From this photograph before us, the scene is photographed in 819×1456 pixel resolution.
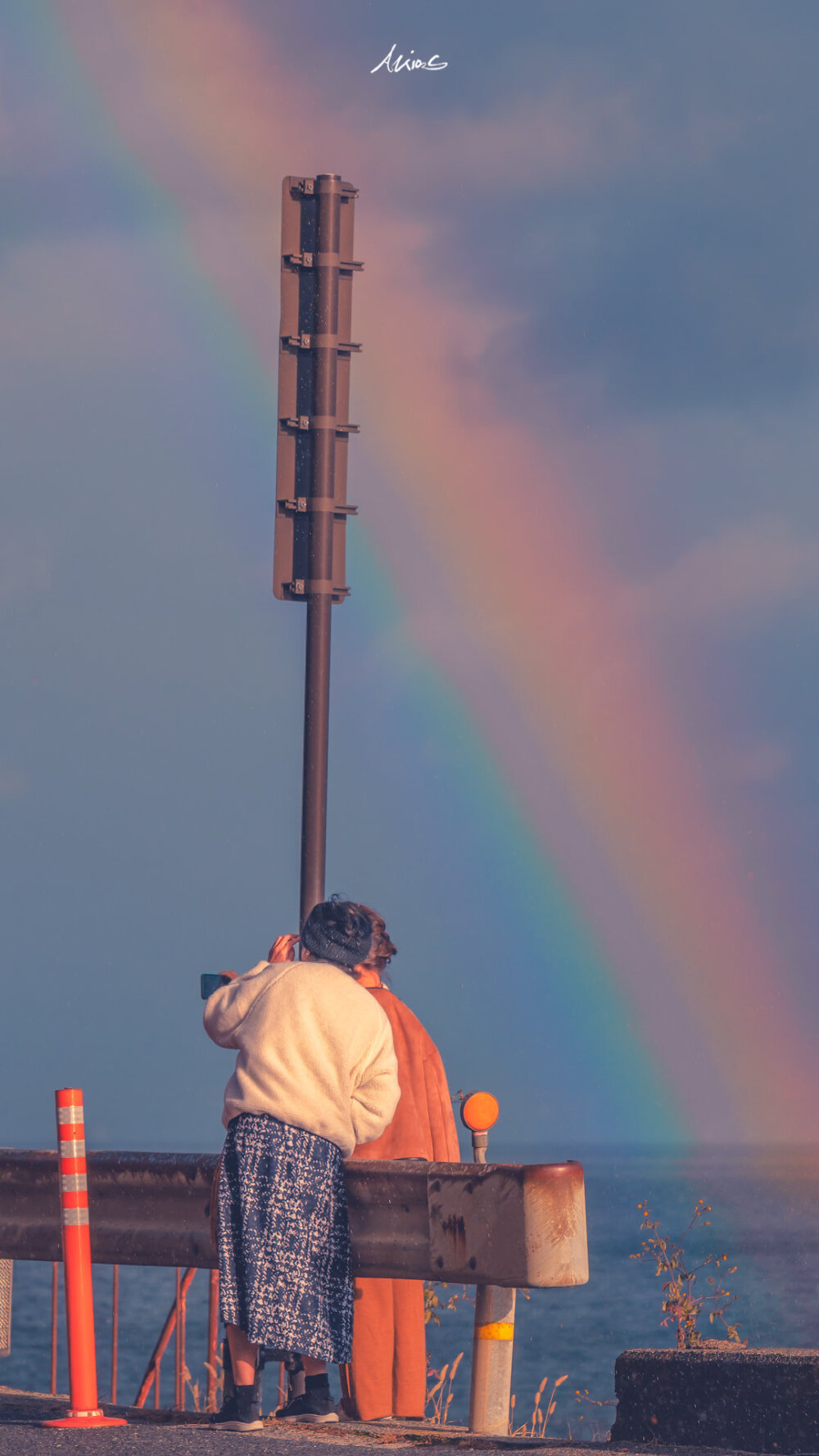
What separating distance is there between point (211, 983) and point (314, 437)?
272 cm

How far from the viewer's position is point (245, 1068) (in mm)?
5770

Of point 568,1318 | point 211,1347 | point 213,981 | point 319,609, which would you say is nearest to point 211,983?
point 213,981

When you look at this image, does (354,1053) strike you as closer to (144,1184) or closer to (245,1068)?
(245,1068)

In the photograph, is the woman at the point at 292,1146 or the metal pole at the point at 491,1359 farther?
the metal pole at the point at 491,1359

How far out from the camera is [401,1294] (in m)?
6.72

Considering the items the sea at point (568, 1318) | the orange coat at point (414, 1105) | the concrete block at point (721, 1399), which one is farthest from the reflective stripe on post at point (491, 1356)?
the sea at point (568, 1318)

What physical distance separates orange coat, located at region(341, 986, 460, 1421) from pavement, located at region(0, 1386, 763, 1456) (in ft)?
1.07

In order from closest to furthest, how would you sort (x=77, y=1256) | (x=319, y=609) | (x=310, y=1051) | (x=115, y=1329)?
(x=310, y=1051), (x=77, y=1256), (x=319, y=609), (x=115, y=1329)

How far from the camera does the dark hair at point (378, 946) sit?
608cm

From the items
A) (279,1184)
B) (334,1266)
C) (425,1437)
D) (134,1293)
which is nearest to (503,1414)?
(425,1437)

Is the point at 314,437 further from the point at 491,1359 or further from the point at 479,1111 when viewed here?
the point at 491,1359

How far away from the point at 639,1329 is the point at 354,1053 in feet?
A: 294

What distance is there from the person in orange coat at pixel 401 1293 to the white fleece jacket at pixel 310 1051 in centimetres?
57

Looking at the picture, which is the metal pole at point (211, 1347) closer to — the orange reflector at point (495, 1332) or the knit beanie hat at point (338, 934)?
the orange reflector at point (495, 1332)
